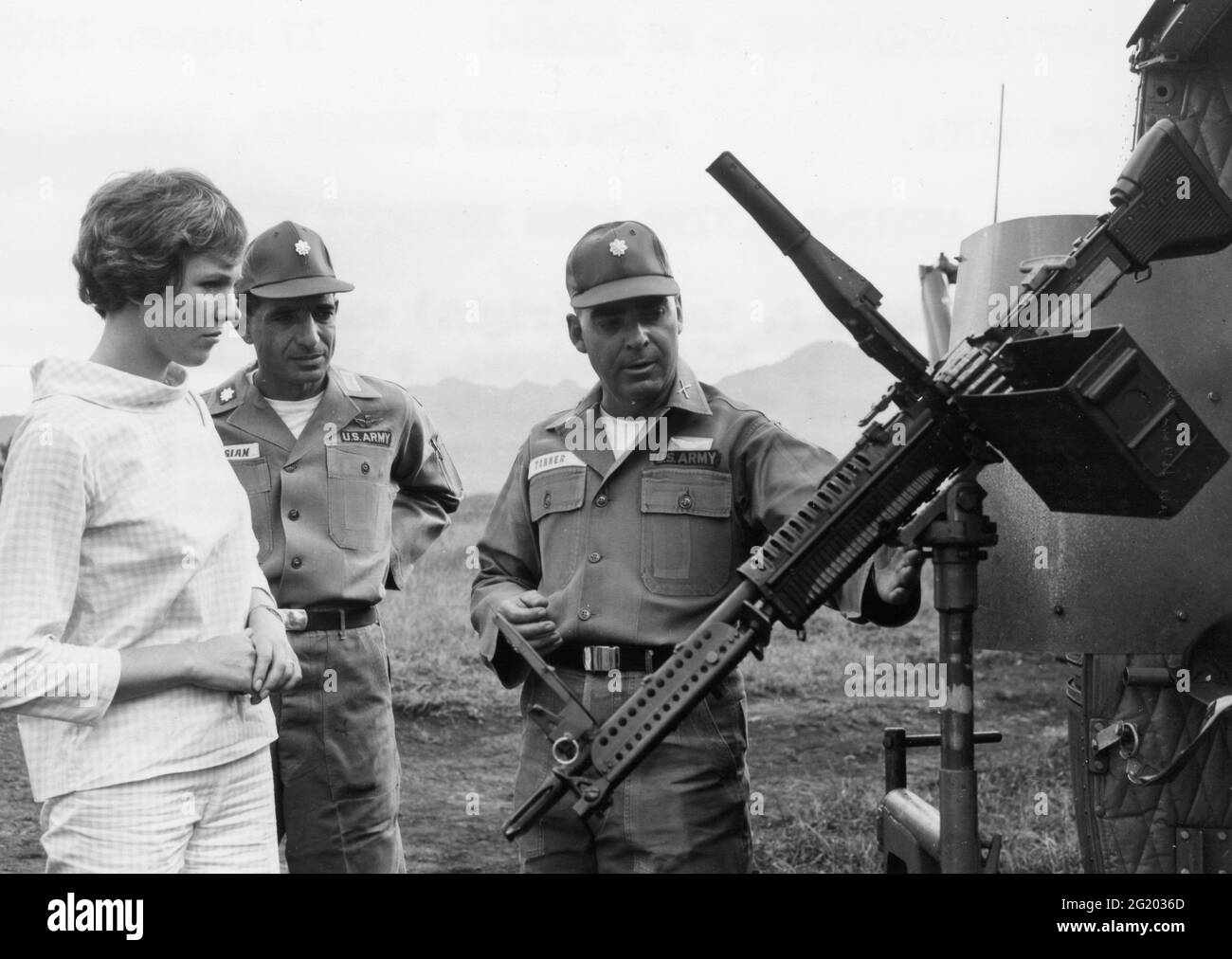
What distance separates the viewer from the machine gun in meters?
2.17

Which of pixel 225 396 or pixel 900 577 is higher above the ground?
pixel 225 396

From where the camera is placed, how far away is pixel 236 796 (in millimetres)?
2217

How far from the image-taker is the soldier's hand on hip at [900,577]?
92.0 inches

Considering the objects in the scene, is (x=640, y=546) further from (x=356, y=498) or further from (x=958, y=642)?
(x=356, y=498)

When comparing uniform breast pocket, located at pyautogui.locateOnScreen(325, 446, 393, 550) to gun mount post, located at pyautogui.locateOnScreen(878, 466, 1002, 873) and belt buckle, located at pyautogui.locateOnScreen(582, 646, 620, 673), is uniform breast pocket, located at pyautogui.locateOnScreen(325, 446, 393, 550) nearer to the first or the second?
belt buckle, located at pyautogui.locateOnScreen(582, 646, 620, 673)

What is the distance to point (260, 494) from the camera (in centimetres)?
347

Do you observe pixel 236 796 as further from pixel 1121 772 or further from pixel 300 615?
pixel 1121 772

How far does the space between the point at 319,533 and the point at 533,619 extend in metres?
0.98

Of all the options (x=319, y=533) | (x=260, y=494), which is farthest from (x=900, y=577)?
(x=260, y=494)

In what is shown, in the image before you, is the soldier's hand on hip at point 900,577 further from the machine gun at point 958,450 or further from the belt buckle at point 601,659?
the belt buckle at point 601,659

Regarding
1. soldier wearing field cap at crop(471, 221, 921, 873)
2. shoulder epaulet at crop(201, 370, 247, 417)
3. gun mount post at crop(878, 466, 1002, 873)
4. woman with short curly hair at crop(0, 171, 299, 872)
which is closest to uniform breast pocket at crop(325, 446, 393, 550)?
shoulder epaulet at crop(201, 370, 247, 417)

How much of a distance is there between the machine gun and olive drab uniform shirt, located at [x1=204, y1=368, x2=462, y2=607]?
1214 mm
